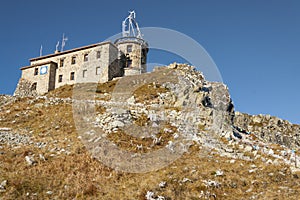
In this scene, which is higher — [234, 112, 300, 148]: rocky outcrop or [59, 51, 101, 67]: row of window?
[59, 51, 101, 67]: row of window

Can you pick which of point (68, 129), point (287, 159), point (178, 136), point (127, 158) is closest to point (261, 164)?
point (287, 159)

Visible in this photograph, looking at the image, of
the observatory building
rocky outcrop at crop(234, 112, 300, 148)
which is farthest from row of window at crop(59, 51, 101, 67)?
rocky outcrop at crop(234, 112, 300, 148)

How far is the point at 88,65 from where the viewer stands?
2327 inches

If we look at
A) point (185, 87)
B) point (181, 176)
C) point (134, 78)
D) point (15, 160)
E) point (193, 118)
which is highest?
point (134, 78)

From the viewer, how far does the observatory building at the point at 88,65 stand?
192 feet

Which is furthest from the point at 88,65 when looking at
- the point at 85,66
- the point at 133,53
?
the point at 133,53

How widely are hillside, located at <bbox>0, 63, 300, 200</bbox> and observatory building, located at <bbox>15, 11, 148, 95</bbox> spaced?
19283 millimetres

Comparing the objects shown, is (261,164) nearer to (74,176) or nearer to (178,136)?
(178,136)

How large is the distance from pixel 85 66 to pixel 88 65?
63cm

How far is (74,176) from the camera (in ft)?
62.3

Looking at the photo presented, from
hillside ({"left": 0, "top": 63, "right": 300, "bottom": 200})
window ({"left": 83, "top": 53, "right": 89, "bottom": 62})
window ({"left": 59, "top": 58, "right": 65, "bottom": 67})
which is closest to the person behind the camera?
hillside ({"left": 0, "top": 63, "right": 300, "bottom": 200})

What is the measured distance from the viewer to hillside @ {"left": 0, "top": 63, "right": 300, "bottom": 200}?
1738 cm

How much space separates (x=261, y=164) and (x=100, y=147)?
1172 cm

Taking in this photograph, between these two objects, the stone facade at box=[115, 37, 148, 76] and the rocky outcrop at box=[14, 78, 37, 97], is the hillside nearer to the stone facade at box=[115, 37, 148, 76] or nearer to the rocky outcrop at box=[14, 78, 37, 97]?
the rocky outcrop at box=[14, 78, 37, 97]
